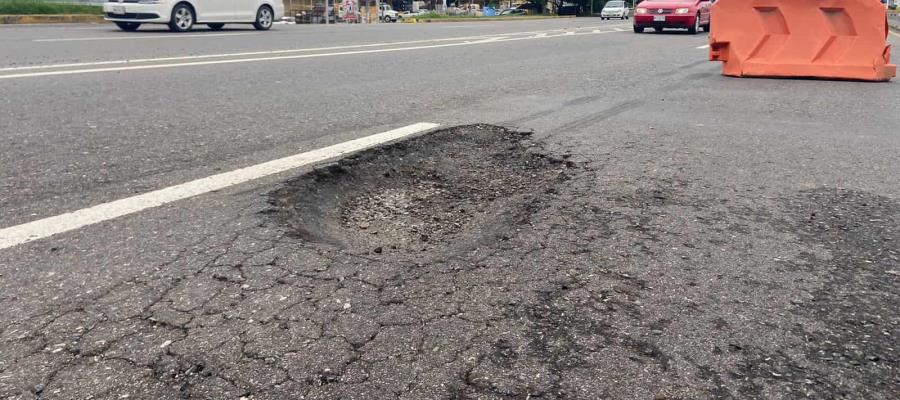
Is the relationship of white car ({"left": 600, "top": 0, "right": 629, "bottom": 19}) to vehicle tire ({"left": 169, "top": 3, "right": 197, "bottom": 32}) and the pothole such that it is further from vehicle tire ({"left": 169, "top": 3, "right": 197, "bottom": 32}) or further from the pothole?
the pothole

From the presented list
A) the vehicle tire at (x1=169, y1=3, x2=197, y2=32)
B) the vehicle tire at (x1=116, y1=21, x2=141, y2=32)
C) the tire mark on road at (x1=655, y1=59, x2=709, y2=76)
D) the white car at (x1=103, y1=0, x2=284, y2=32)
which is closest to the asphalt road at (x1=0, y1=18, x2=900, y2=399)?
the tire mark on road at (x1=655, y1=59, x2=709, y2=76)

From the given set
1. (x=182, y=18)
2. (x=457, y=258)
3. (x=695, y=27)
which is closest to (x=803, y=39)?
(x=457, y=258)

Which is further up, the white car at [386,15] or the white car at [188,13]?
the white car at [386,15]

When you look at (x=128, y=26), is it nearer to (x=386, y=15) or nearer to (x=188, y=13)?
(x=188, y=13)

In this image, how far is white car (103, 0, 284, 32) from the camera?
14.4 meters

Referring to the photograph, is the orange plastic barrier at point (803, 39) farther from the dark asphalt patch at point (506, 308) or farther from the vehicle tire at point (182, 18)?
the vehicle tire at point (182, 18)

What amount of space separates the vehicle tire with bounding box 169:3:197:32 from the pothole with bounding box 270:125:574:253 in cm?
1258

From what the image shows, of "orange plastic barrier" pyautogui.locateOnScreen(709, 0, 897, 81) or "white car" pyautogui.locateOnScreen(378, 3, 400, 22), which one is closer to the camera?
"orange plastic barrier" pyautogui.locateOnScreen(709, 0, 897, 81)

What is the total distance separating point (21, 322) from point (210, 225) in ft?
2.72

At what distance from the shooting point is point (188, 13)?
50.2 ft

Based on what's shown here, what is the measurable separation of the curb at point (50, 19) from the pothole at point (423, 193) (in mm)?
19919

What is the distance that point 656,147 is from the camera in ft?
13.7

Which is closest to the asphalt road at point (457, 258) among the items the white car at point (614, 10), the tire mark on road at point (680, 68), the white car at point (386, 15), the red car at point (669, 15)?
the tire mark on road at point (680, 68)

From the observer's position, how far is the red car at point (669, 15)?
17.9 metres
